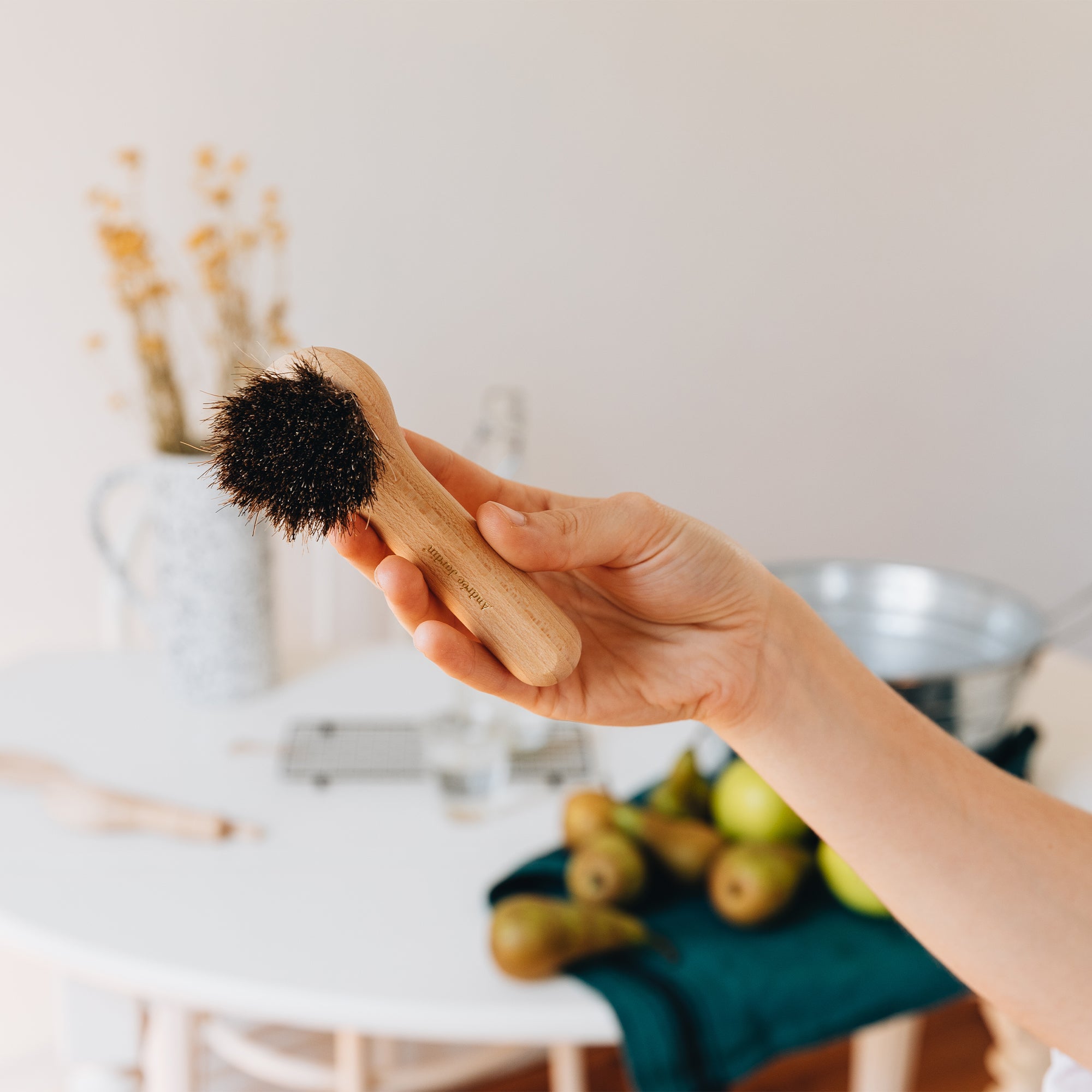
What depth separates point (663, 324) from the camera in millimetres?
2021

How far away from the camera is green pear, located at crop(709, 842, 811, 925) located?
0.83 metres

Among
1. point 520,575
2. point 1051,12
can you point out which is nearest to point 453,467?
point 520,575

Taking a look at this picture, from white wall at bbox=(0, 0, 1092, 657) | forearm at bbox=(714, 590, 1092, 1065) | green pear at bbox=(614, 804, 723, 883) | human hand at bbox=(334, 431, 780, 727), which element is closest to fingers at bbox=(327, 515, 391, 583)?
human hand at bbox=(334, 431, 780, 727)

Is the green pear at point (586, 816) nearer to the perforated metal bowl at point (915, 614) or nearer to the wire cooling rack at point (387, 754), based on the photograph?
the wire cooling rack at point (387, 754)

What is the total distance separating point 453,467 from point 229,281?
784 mm

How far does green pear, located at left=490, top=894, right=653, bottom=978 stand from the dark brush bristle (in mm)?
436

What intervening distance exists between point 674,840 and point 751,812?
3.1 inches

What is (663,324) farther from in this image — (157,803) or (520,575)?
(520,575)

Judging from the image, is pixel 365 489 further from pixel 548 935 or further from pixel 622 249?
pixel 622 249

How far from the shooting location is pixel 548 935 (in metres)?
0.77

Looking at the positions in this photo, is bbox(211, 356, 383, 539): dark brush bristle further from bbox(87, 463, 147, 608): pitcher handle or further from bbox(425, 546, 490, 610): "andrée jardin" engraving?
bbox(87, 463, 147, 608): pitcher handle

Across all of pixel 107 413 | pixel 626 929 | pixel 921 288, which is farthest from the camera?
pixel 921 288

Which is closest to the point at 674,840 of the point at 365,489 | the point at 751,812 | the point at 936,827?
the point at 751,812

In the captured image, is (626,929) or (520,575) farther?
(626,929)
